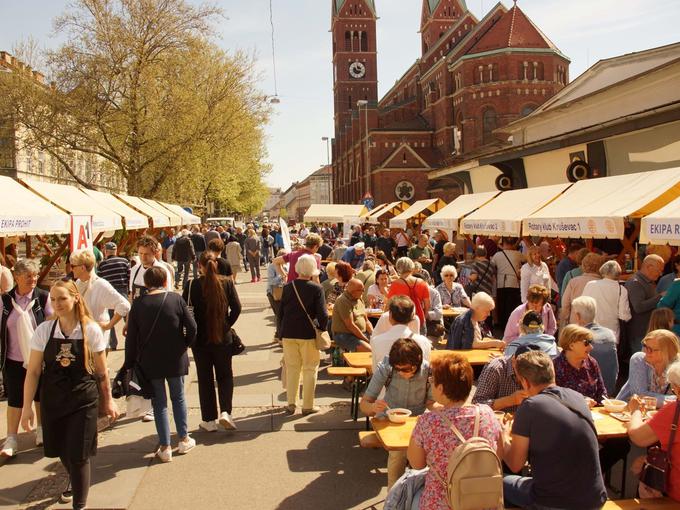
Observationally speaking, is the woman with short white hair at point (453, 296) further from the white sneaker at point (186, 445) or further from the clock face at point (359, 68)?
the clock face at point (359, 68)

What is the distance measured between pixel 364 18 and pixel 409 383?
8109 centimetres

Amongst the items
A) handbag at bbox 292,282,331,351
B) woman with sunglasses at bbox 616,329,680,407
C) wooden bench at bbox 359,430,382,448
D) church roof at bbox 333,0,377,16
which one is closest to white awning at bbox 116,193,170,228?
handbag at bbox 292,282,331,351

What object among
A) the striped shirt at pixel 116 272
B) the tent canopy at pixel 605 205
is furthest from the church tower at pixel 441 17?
the striped shirt at pixel 116 272

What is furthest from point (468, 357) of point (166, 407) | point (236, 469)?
point (166, 407)

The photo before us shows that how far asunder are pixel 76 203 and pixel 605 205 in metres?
9.93

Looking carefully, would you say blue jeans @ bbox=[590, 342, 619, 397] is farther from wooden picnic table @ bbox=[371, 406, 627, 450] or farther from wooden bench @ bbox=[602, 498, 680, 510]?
wooden bench @ bbox=[602, 498, 680, 510]

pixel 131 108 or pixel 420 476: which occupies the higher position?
pixel 131 108

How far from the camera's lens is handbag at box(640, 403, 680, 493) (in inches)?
148

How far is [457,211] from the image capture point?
15773mm

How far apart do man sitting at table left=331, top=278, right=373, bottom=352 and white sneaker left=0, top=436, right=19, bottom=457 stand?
148 inches

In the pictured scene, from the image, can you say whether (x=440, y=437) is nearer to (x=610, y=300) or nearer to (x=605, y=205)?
(x=610, y=300)

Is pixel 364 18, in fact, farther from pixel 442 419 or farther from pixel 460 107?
pixel 442 419

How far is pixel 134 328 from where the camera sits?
18.3 feet

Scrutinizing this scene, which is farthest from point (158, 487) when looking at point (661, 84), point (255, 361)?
point (661, 84)
